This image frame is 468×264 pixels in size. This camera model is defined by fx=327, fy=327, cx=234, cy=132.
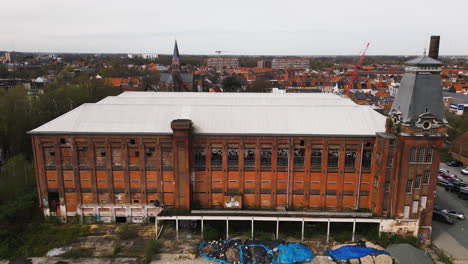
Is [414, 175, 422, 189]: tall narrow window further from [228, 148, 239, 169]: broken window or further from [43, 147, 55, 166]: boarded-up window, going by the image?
[43, 147, 55, 166]: boarded-up window

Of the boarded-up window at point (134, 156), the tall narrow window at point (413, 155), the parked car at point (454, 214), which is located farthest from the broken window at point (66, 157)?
the parked car at point (454, 214)

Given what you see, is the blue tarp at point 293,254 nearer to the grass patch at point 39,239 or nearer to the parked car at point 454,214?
the grass patch at point 39,239

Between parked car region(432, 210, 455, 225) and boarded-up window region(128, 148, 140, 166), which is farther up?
boarded-up window region(128, 148, 140, 166)

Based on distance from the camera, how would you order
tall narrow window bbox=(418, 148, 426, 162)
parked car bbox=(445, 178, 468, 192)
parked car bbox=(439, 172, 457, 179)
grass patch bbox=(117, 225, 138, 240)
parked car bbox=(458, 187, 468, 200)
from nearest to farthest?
tall narrow window bbox=(418, 148, 426, 162), grass patch bbox=(117, 225, 138, 240), parked car bbox=(458, 187, 468, 200), parked car bbox=(445, 178, 468, 192), parked car bbox=(439, 172, 457, 179)

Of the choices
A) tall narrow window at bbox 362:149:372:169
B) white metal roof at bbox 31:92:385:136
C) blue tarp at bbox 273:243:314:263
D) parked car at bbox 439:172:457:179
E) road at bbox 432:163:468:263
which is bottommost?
road at bbox 432:163:468:263

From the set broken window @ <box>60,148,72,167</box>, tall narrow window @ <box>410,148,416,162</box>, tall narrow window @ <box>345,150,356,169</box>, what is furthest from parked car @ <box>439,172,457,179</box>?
broken window @ <box>60,148,72,167</box>

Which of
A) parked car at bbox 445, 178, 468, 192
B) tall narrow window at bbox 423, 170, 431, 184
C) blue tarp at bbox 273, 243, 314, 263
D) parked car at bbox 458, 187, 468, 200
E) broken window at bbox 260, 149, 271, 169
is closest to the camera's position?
blue tarp at bbox 273, 243, 314, 263

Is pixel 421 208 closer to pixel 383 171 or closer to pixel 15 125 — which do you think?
pixel 383 171

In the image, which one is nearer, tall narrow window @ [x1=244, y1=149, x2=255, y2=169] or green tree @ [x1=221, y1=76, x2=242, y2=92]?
tall narrow window @ [x1=244, y1=149, x2=255, y2=169]
